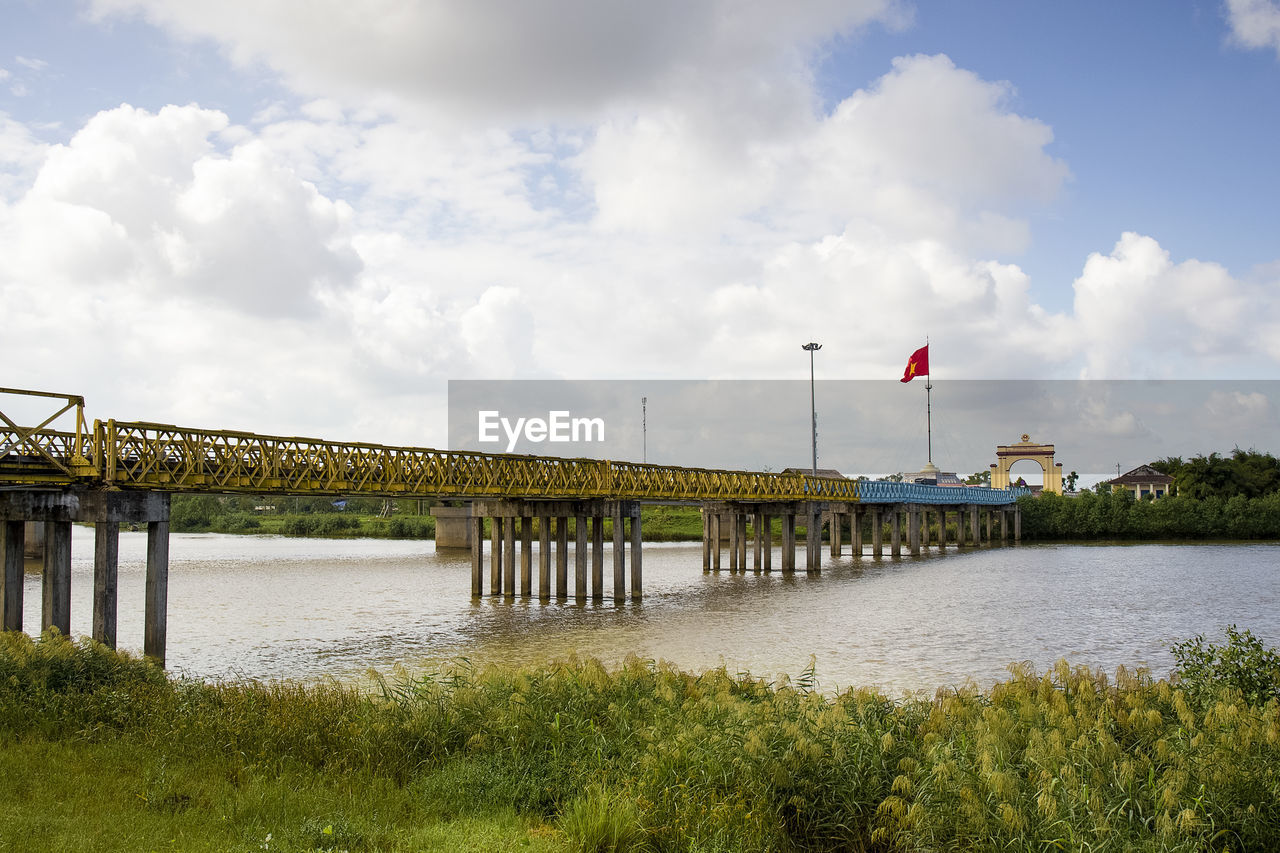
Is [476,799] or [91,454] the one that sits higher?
[91,454]

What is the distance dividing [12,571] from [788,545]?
133ft

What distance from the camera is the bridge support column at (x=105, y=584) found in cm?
2053

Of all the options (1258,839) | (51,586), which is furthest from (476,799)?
(51,586)

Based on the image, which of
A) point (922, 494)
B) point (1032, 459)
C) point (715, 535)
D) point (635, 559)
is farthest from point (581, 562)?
point (1032, 459)

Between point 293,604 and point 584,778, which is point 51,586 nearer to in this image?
point 584,778

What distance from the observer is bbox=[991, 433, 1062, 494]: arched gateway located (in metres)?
141

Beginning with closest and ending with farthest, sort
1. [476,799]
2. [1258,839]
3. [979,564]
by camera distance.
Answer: [1258,839]
[476,799]
[979,564]

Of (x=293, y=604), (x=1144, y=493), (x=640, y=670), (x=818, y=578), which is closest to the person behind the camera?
(x=640, y=670)

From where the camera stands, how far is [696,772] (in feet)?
33.2

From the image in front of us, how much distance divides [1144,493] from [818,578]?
477 feet

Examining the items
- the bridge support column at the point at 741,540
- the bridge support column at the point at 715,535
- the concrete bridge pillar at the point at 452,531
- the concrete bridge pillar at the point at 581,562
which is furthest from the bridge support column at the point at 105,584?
the concrete bridge pillar at the point at 452,531

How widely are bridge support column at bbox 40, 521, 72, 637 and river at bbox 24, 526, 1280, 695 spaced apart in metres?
3.18

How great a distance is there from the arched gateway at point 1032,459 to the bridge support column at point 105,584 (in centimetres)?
13437

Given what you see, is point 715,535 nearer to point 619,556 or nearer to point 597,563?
point 597,563
